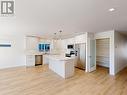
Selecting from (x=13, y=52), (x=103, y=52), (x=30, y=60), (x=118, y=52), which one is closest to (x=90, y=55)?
(x=118, y=52)

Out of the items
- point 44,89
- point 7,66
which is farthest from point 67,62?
point 7,66

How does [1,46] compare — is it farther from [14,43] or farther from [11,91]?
[11,91]

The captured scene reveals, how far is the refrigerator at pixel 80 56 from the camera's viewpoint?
20.1 feet

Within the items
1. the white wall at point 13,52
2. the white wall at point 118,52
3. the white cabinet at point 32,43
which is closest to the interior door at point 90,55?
the white wall at point 118,52

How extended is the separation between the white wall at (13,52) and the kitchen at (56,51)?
43 centimetres

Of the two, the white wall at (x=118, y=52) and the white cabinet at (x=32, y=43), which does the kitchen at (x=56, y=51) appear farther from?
A: the white wall at (x=118, y=52)

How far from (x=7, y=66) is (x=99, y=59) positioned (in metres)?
6.52

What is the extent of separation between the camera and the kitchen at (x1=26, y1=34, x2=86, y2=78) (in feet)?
18.7

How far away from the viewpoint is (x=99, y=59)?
7668 millimetres

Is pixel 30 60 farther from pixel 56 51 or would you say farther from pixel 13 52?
pixel 56 51

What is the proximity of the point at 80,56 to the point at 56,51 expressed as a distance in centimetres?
335

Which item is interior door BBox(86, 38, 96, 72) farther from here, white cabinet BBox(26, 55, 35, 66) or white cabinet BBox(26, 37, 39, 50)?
A: white cabinet BBox(26, 37, 39, 50)

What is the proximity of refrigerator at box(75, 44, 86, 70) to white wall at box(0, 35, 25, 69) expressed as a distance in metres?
3.96

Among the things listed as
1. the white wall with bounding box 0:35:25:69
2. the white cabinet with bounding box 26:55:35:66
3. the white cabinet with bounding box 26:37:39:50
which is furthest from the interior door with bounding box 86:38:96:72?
the white wall with bounding box 0:35:25:69
